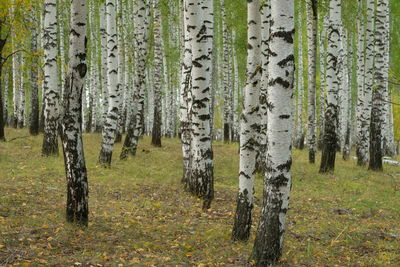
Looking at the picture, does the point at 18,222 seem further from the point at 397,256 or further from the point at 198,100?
the point at 397,256

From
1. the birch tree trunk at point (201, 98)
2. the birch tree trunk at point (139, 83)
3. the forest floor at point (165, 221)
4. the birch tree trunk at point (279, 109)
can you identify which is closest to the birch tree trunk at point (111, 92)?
the forest floor at point (165, 221)

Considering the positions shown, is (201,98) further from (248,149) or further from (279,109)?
(279,109)

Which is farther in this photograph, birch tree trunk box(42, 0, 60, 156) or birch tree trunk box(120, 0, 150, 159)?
birch tree trunk box(120, 0, 150, 159)

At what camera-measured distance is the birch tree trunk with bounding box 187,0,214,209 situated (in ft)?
26.2

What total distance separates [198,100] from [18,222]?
390 cm

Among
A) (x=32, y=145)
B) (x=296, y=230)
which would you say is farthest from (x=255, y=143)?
(x=32, y=145)

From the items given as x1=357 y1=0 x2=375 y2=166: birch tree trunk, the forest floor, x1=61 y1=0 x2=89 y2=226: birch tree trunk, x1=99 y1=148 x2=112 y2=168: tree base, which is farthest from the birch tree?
x1=357 y1=0 x2=375 y2=166: birch tree trunk

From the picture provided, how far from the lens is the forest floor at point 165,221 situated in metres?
5.38

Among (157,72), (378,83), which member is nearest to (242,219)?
(378,83)

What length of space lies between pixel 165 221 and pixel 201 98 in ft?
8.25

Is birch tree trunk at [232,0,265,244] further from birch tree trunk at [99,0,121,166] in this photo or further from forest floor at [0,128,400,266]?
birch tree trunk at [99,0,121,166]

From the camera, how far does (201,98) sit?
796 centimetres

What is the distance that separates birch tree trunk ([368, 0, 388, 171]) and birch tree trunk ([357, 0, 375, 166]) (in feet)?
2.10

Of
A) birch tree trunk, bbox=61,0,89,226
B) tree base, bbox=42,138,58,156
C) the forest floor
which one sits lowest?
the forest floor
